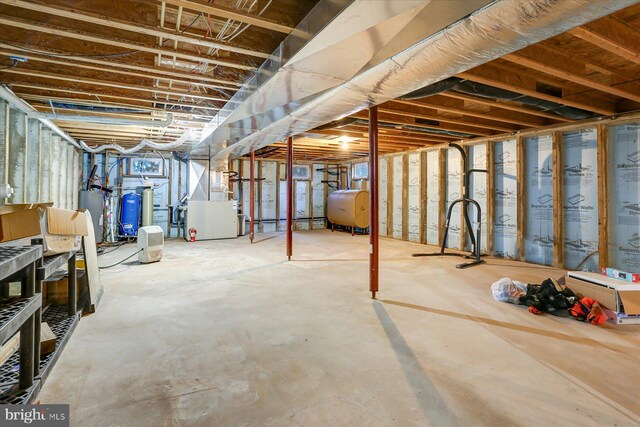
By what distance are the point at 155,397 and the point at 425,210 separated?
6.20m

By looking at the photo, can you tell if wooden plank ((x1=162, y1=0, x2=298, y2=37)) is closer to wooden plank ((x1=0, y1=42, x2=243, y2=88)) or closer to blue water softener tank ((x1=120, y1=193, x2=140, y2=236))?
wooden plank ((x1=0, y1=42, x2=243, y2=88))

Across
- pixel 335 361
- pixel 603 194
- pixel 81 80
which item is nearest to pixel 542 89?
pixel 603 194

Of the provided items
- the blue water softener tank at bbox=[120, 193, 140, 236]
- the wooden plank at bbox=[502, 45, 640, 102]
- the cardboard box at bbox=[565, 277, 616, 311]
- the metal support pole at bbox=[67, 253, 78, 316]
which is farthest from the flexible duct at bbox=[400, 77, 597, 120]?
the blue water softener tank at bbox=[120, 193, 140, 236]

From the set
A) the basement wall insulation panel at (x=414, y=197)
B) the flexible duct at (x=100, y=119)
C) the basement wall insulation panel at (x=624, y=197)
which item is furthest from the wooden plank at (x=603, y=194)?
the flexible duct at (x=100, y=119)

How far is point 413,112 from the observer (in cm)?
418

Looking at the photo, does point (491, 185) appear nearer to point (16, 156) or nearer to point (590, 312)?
point (590, 312)

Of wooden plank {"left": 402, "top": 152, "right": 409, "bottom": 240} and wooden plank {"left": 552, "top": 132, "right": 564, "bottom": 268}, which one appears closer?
wooden plank {"left": 552, "top": 132, "right": 564, "bottom": 268}

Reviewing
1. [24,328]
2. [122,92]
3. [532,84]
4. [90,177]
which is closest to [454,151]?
[532,84]

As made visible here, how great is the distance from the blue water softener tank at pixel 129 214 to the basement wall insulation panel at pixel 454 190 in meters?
6.87

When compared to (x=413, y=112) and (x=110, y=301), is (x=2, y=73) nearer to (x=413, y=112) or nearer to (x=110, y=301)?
(x=110, y=301)

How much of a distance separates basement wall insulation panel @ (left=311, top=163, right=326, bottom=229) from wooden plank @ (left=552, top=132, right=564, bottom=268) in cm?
622

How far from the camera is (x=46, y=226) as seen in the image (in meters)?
1.99

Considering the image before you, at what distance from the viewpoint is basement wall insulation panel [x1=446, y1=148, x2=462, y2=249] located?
615 cm

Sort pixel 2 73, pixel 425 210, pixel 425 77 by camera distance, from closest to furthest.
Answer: pixel 425 77 → pixel 2 73 → pixel 425 210
